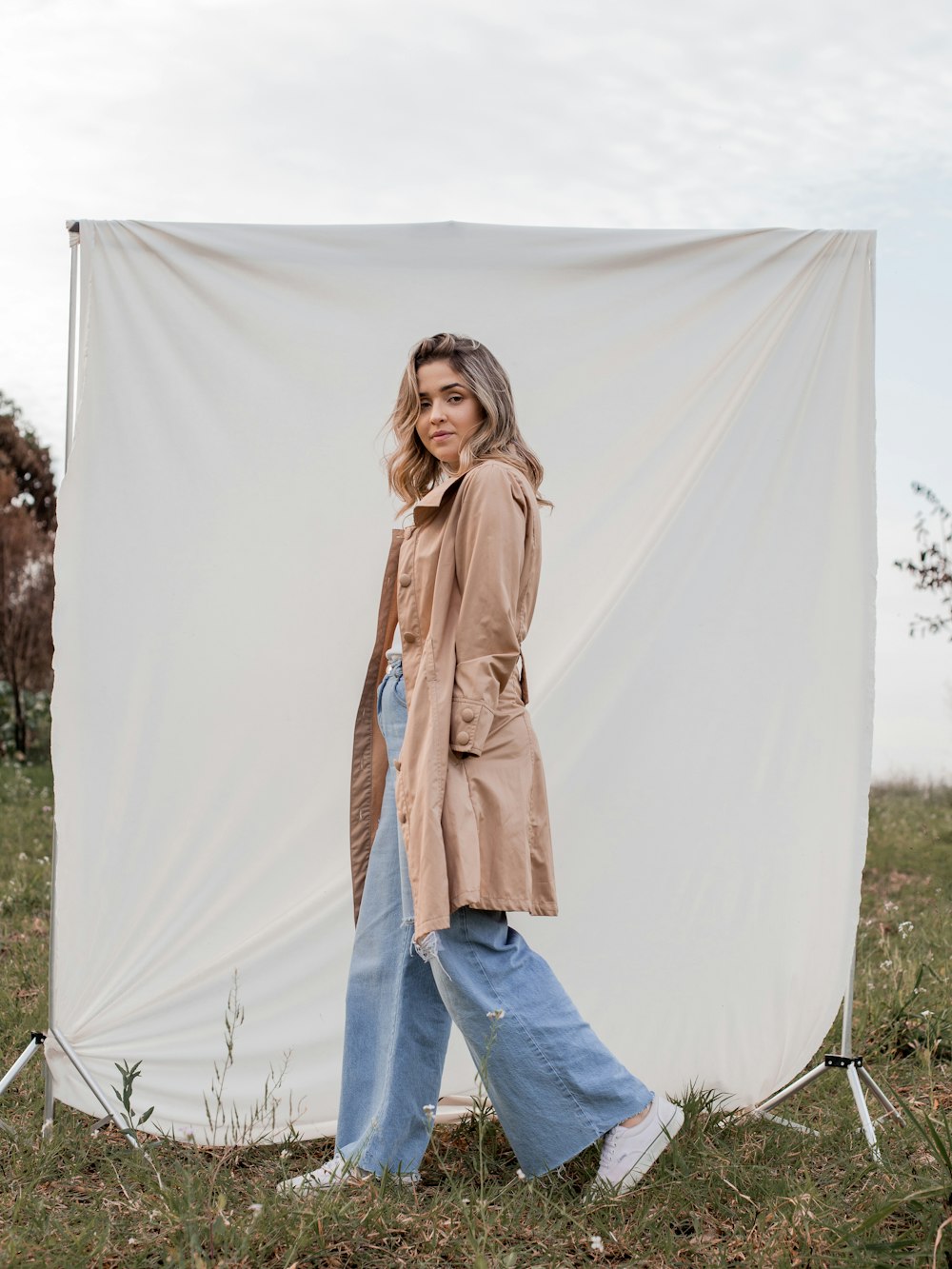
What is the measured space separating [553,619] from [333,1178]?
56.0 inches

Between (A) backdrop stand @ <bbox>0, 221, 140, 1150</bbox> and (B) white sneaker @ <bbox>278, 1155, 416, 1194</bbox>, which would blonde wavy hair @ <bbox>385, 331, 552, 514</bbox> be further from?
(B) white sneaker @ <bbox>278, 1155, 416, 1194</bbox>

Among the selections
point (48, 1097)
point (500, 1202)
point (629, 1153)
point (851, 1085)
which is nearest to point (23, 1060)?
point (48, 1097)

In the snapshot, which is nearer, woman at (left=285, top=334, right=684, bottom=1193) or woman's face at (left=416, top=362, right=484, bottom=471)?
woman at (left=285, top=334, right=684, bottom=1193)

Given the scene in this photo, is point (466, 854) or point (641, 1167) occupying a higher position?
point (466, 854)

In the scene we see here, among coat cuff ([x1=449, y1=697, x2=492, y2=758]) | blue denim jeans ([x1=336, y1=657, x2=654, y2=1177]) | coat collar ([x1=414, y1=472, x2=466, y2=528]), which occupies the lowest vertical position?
blue denim jeans ([x1=336, y1=657, x2=654, y2=1177])

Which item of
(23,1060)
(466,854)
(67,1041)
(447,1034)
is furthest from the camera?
(67,1041)

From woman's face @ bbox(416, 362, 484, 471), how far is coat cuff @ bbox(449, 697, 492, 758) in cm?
51

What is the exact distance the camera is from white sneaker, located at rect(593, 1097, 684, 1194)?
228 centimetres

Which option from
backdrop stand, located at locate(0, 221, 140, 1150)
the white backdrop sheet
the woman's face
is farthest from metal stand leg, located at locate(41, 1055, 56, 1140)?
the woman's face

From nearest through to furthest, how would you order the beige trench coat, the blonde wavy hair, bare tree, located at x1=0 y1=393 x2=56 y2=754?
the beige trench coat, the blonde wavy hair, bare tree, located at x1=0 y1=393 x2=56 y2=754

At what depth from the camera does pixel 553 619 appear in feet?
10.3

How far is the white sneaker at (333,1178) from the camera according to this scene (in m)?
2.24

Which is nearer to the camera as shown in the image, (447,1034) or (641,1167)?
(641,1167)

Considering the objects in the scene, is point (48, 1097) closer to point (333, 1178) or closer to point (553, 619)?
point (333, 1178)
